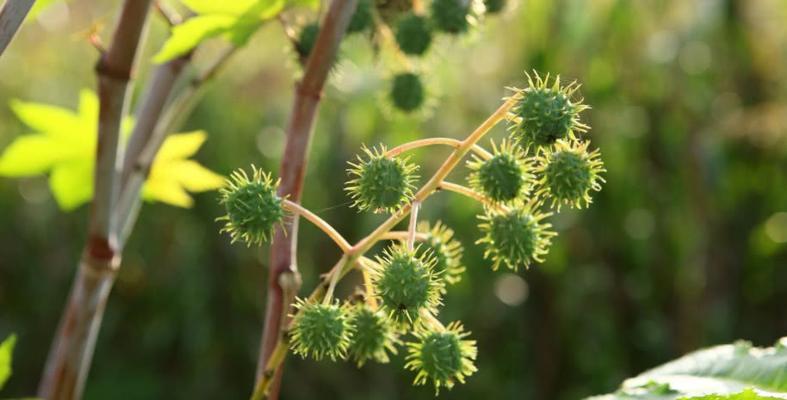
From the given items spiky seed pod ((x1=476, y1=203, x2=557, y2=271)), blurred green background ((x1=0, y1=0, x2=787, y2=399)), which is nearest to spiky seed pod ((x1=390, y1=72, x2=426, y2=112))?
spiky seed pod ((x1=476, y1=203, x2=557, y2=271))

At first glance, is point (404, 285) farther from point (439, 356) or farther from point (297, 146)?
point (297, 146)

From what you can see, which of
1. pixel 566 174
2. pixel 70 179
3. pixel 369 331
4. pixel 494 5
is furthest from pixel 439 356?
pixel 70 179

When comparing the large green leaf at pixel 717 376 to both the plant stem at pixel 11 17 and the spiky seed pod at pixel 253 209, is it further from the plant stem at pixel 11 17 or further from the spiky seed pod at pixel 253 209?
the plant stem at pixel 11 17

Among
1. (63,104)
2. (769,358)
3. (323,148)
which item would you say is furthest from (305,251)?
(769,358)

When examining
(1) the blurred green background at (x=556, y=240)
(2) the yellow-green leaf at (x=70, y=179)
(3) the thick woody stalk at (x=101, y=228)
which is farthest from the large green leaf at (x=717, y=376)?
(1) the blurred green background at (x=556, y=240)

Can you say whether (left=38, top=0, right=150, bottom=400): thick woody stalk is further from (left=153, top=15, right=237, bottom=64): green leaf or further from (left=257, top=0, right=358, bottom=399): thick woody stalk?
(left=257, top=0, right=358, bottom=399): thick woody stalk

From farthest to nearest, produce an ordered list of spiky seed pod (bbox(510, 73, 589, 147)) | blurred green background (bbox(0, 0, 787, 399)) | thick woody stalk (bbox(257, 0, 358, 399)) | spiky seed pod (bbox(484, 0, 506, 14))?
blurred green background (bbox(0, 0, 787, 399)), spiky seed pod (bbox(484, 0, 506, 14)), thick woody stalk (bbox(257, 0, 358, 399)), spiky seed pod (bbox(510, 73, 589, 147))
